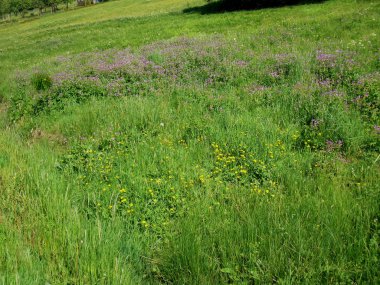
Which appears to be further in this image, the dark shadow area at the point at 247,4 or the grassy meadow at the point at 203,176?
the dark shadow area at the point at 247,4

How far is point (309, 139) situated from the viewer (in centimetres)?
580

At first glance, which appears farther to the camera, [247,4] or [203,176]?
[247,4]

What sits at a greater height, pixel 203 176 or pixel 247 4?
pixel 247 4

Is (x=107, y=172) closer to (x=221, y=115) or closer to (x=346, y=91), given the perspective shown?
(x=221, y=115)

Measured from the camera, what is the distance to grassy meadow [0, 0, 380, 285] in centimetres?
311

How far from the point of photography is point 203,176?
481 centimetres

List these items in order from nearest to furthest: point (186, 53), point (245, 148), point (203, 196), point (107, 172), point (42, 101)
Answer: point (203, 196) < point (107, 172) < point (245, 148) < point (42, 101) < point (186, 53)

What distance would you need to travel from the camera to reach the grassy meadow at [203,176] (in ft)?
10.2

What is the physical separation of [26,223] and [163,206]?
1.66 meters

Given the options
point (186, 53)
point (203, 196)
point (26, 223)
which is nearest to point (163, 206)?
point (203, 196)

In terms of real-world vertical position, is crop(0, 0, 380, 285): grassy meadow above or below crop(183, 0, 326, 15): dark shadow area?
below

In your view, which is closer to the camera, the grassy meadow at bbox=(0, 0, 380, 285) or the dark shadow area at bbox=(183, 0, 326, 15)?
the grassy meadow at bbox=(0, 0, 380, 285)

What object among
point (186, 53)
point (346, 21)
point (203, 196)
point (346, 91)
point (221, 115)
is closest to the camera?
point (203, 196)

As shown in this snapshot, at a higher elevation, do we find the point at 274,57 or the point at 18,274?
the point at 274,57
